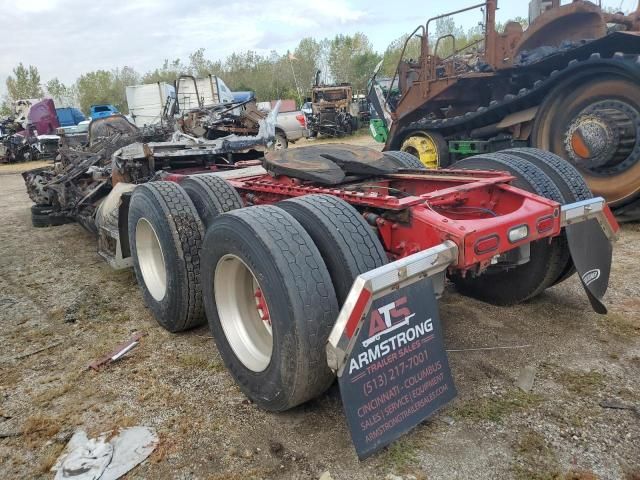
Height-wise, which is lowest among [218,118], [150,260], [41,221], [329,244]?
[41,221]

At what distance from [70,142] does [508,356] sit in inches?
299

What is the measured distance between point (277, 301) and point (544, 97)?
5.97 m

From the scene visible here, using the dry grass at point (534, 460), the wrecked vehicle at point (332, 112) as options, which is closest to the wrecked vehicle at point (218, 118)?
the dry grass at point (534, 460)

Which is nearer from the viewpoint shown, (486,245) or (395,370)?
(395,370)

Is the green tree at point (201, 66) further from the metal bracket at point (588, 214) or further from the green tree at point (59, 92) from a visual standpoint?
the metal bracket at point (588, 214)

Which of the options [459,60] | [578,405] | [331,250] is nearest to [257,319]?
[331,250]

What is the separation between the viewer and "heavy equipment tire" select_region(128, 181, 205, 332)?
3.39 m

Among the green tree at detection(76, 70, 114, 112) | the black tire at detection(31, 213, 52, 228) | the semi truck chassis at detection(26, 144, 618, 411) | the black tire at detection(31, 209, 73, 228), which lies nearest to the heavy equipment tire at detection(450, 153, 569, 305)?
the semi truck chassis at detection(26, 144, 618, 411)

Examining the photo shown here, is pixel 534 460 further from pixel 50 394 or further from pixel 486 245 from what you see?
→ pixel 50 394

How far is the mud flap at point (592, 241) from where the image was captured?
2.84 metres

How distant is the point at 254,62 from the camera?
178ft

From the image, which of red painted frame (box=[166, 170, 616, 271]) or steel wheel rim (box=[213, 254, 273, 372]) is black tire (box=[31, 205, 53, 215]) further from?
steel wheel rim (box=[213, 254, 273, 372])

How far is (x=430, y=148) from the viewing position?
28.0 ft

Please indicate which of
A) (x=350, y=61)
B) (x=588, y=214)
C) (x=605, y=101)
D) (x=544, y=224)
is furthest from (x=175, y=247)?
(x=350, y=61)
